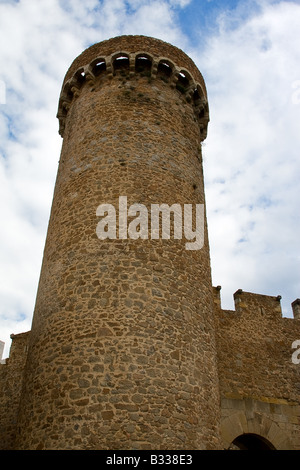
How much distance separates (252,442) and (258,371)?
1.65 meters

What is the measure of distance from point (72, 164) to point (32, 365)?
4.36 m

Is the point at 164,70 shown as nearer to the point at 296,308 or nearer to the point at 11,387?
the point at 296,308

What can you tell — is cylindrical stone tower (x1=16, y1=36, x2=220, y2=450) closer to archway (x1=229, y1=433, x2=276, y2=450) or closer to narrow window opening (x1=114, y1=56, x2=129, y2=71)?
narrow window opening (x1=114, y1=56, x2=129, y2=71)

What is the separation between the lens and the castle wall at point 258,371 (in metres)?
10.0

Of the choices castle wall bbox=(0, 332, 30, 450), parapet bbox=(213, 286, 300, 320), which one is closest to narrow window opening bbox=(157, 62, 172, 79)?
parapet bbox=(213, 286, 300, 320)

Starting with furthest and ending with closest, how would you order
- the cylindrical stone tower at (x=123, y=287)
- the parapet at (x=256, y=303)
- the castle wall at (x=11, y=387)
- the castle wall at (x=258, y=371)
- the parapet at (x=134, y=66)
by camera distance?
the castle wall at (x=11, y=387), the parapet at (x=256, y=303), the parapet at (x=134, y=66), the castle wall at (x=258, y=371), the cylindrical stone tower at (x=123, y=287)

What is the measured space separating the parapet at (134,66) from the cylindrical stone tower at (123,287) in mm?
34

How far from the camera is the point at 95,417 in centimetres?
665

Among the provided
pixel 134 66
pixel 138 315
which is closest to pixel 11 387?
pixel 138 315

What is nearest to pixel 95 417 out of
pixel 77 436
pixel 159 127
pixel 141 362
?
pixel 77 436

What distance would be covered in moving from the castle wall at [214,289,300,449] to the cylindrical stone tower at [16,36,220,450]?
6.14 ft

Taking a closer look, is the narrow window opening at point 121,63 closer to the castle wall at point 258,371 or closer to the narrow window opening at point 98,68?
the narrow window opening at point 98,68

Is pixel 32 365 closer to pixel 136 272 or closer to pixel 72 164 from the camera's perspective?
pixel 136 272

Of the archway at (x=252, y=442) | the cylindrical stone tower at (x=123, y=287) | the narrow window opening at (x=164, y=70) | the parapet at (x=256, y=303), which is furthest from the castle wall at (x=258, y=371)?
the narrow window opening at (x=164, y=70)
